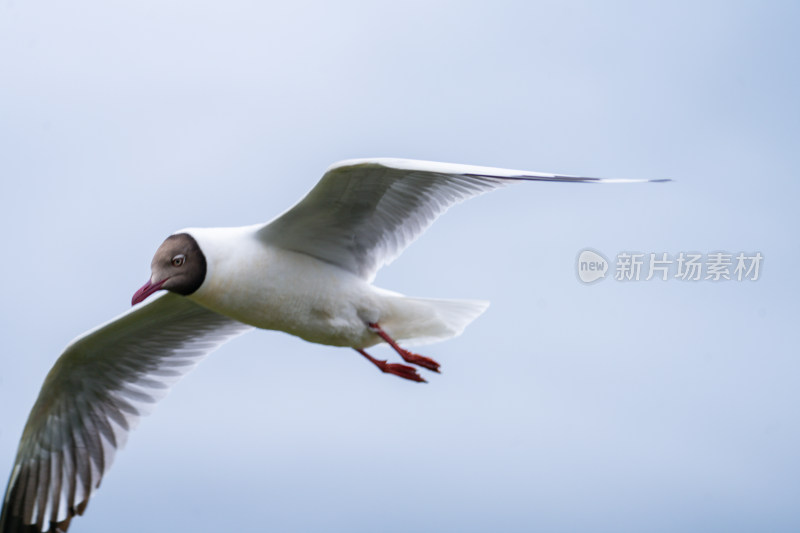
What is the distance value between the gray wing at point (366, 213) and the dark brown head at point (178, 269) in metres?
0.35

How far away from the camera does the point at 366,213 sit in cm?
546

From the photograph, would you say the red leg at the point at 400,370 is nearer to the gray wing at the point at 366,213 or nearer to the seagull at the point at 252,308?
the seagull at the point at 252,308

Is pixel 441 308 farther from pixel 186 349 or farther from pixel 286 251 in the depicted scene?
pixel 186 349

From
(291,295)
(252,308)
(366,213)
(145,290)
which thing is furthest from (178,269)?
(366,213)

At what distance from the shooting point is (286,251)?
17.9 feet

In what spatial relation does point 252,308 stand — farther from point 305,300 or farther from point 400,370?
point 400,370

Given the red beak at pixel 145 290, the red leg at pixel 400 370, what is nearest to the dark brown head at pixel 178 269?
the red beak at pixel 145 290

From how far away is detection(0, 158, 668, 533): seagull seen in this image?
5211mm

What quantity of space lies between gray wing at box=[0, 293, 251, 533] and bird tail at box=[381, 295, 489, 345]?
124 centimetres

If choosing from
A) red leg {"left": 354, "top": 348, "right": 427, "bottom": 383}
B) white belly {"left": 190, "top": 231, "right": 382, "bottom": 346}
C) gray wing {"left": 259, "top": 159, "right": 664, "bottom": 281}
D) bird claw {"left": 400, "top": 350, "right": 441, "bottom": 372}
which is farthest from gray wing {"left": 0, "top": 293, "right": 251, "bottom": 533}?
bird claw {"left": 400, "top": 350, "right": 441, "bottom": 372}

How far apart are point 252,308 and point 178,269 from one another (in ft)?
1.29

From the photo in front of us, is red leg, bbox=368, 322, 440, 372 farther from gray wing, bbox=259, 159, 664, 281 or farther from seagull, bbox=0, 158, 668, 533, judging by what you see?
gray wing, bbox=259, 159, 664, 281

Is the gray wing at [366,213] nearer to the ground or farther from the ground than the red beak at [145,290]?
farther from the ground

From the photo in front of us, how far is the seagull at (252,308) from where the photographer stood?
5.21 m
